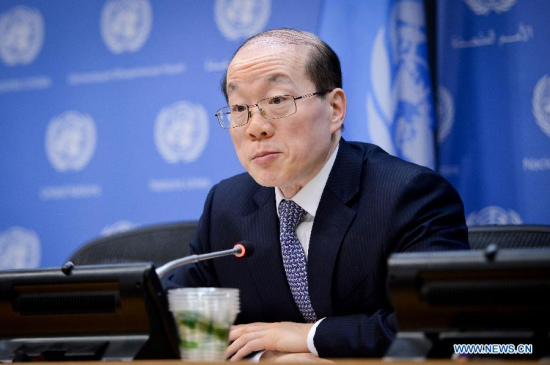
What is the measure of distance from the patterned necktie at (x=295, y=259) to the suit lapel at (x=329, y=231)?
48 millimetres

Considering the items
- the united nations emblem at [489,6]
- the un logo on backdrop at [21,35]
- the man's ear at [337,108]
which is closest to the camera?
the man's ear at [337,108]

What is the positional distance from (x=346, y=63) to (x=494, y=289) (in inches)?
78.6

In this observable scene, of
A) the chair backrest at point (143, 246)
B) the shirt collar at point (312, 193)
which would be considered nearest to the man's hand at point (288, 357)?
the shirt collar at point (312, 193)

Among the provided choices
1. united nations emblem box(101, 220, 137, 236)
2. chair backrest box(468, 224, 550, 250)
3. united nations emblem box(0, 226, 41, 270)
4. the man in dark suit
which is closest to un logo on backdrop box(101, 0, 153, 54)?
united nations emblem box(101, 220, 137, 236)

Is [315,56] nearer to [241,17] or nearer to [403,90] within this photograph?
[403,90]

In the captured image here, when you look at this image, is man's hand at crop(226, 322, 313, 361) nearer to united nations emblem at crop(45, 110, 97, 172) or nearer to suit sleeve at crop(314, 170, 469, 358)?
suit sleeve at crop(314, 170, 469, 358)

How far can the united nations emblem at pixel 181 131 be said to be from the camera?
4062 millimetres

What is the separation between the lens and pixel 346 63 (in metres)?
3.23

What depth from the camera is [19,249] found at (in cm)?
441

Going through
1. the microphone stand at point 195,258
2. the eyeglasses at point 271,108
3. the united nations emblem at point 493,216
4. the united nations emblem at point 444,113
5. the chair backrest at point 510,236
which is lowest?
the united nations emblem at point 493,216

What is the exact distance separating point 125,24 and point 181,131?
0.74 meters

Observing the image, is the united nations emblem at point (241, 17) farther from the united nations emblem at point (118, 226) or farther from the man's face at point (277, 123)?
the man's face at point (277, 123)

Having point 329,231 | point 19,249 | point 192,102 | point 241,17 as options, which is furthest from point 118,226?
point 329,231

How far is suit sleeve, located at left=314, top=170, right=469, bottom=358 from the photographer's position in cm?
189
